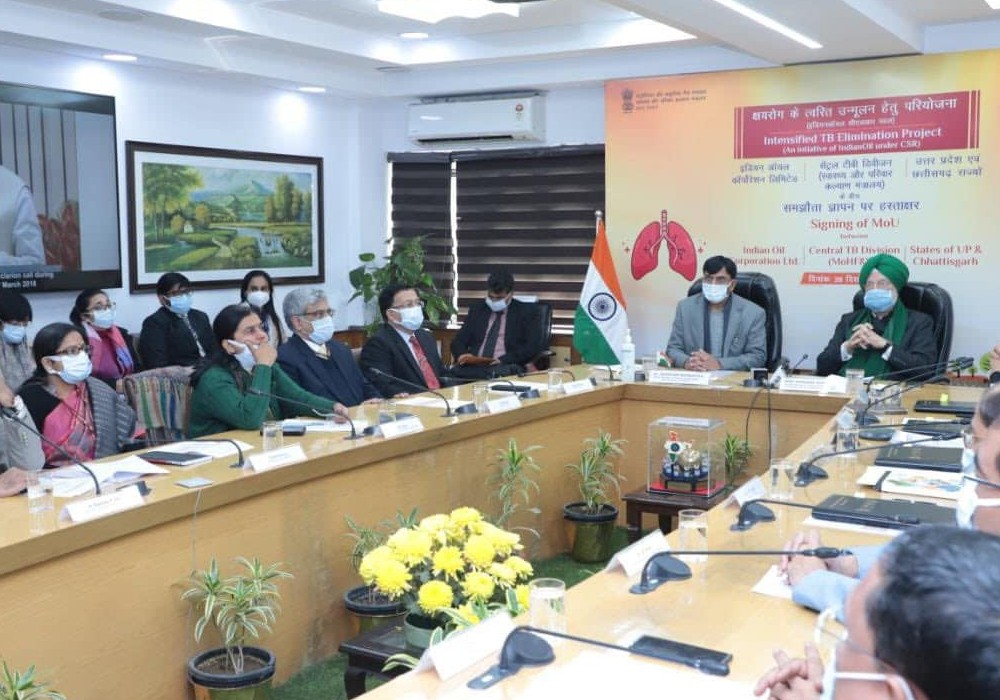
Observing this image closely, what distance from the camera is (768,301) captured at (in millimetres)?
5660

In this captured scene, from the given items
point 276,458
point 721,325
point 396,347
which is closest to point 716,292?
point 721,325

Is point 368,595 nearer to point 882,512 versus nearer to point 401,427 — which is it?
point 401,427

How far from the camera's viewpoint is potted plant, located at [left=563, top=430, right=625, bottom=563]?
14.0 feet

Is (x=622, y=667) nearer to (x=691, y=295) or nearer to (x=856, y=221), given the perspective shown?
(x=691, y=295)

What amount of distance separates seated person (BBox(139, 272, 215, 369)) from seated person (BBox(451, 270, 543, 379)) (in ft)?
4.95

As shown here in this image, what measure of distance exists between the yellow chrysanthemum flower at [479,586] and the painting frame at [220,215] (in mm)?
4692

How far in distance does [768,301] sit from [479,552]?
395 centimetres

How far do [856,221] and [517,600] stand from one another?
183 inches

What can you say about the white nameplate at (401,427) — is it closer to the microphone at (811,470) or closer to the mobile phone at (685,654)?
the microphone at (811,470)

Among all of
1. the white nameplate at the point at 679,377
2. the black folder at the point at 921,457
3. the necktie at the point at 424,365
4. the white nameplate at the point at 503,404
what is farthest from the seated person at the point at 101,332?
the black folder at the point at 921,457

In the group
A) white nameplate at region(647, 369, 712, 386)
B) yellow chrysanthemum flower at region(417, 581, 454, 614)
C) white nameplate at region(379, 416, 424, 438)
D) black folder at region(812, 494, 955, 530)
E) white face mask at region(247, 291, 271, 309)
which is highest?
white face mask at region(247, 291, 271, 309)

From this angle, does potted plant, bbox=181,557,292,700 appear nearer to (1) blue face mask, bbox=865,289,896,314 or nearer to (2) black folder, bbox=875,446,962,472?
(2) black folder, bbox=875,446,962,472

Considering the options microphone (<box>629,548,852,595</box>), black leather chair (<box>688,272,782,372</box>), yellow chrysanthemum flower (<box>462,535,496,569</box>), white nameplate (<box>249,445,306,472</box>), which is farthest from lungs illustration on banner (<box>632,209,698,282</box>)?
yellow chrysanthemum flower (<box>462,535,496,569</box>)

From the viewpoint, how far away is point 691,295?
18.8ft
